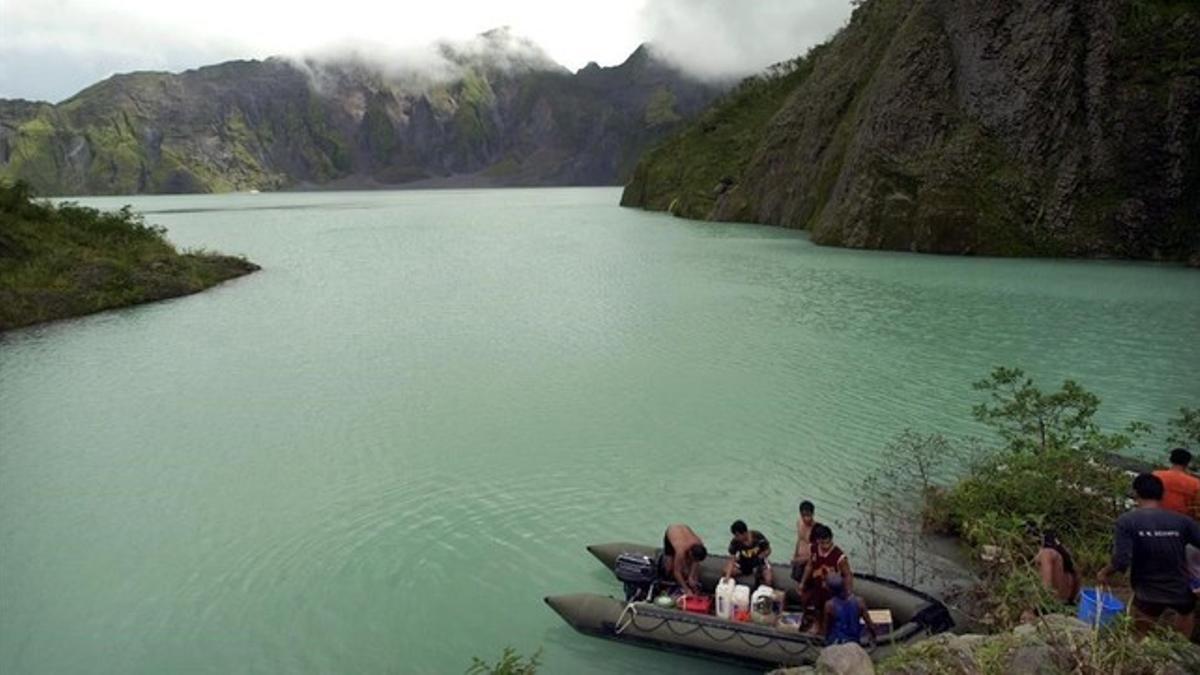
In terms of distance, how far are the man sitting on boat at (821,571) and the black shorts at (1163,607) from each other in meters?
3.40

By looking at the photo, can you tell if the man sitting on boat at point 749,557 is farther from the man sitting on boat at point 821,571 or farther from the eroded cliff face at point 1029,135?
the eroded cliff face at point 1029,135

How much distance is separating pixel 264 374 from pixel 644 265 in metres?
32.5

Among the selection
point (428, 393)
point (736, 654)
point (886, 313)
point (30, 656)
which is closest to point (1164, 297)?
point (886, 313)

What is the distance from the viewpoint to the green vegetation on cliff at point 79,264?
43.7 m

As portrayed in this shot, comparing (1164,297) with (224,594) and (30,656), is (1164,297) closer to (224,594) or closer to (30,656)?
(224,594)

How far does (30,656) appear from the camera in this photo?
1261 cm

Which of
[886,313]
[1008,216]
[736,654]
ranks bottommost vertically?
[736,654]

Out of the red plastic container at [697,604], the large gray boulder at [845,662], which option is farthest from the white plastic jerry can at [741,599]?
the large gray boulder at [845,662]

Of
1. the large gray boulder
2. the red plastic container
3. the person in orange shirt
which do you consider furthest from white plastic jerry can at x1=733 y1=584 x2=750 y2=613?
the person in orange shirt

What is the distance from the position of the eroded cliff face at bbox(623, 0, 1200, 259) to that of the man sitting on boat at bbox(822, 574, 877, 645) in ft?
174

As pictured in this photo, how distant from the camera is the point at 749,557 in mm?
12891

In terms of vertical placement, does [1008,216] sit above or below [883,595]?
above

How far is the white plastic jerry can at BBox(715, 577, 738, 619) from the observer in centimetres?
1212

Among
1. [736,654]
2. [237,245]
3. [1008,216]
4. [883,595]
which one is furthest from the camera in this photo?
[237,245]
